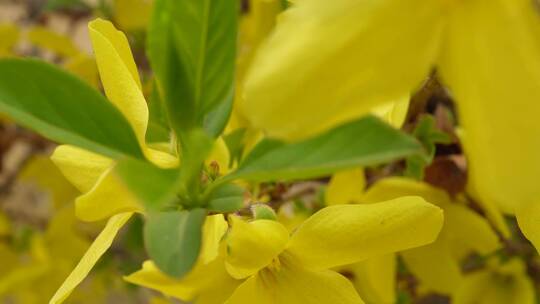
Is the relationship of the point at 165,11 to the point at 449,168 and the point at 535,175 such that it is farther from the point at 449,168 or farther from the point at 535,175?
the point at 449,168

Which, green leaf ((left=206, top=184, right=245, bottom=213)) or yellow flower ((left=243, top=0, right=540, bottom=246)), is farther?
green leaf ((left=206, top=184, right=245, bottom=213))

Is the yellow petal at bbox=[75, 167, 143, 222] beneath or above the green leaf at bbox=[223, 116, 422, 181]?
beneath

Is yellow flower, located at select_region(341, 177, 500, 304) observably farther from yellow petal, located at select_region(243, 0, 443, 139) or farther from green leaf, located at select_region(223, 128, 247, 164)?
yellow petal, located at select_region(243, 0, 443, 139)

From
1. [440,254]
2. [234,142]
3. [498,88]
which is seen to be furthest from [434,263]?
[498,88]

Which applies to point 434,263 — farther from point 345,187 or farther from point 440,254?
point 345,187

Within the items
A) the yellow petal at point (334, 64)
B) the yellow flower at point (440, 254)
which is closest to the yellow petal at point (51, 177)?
the yellow flower at point (440, 254)

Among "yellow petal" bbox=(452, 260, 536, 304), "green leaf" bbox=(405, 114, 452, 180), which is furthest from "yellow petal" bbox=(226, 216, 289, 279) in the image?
"yellow petal" bbox=(452, 260, 536, 304)

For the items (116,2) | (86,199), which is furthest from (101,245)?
(116,2)
